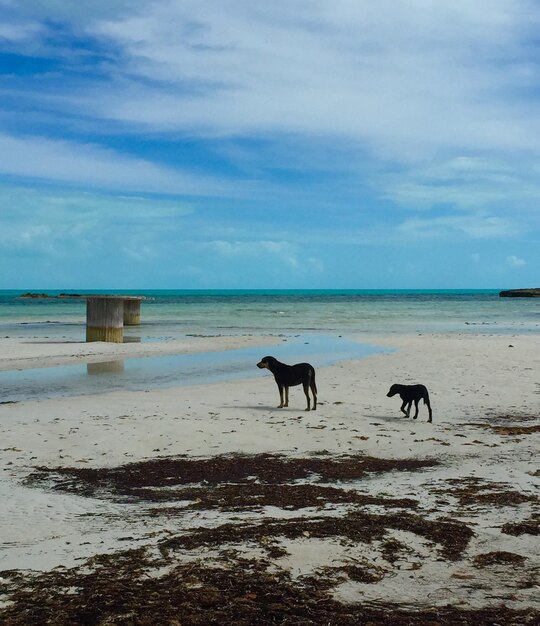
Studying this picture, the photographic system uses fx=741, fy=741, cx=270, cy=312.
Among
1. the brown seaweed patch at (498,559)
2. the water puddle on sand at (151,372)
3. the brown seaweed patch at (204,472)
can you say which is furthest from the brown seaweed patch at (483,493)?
the water puddle on sand at (151,372)

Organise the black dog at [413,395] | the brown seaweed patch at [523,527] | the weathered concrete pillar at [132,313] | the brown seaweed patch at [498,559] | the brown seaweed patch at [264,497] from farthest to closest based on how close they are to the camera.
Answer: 1. the weathered concrete pillar at [132,313]
2. the black dog at [413,395]
3. the brown seaweed patch at [264,497]
4. the brown seaweed patch at [523,527]
5. the brown seaweed patch at [498,559]

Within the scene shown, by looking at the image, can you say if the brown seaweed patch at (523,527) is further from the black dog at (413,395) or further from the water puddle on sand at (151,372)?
the water puddle on sand at (151,372)

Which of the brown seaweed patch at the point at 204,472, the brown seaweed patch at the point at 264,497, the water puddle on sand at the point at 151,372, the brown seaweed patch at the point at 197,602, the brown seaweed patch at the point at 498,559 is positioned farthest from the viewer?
the water puddle on sand at the point at 151,372

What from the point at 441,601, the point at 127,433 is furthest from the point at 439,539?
the point at 127,433

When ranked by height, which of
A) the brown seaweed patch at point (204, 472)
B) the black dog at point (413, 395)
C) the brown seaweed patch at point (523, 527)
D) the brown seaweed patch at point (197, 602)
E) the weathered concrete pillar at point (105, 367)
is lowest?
the weathered concrete pillar at point (105, 367)

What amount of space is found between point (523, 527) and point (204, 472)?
3.77 meters

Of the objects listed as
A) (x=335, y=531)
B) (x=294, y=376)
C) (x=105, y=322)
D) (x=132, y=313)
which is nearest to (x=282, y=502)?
(x=335, y=531)

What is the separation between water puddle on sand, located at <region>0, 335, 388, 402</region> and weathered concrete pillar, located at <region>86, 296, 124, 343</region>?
5.91m

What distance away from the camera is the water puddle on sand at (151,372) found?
17109 millimetres

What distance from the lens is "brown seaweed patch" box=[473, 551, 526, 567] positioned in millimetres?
5414

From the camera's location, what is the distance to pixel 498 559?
18.0 ft

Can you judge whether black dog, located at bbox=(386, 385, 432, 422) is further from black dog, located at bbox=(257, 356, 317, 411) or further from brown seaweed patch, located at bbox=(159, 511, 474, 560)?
brown seaweed patch, located at bbox=(159, 511, 474, 560)

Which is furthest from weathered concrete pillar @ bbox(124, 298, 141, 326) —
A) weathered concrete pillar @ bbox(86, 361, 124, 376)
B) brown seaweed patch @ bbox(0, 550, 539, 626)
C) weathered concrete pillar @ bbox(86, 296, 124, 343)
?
brown seaweed patch @ bbox(0, 550, 539, 626)

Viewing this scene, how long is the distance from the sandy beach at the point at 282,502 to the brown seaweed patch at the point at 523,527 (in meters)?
0.02
